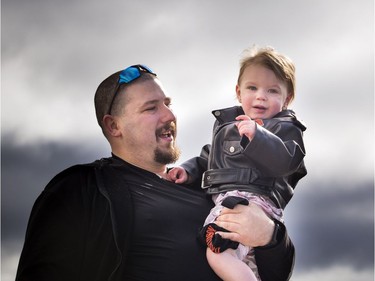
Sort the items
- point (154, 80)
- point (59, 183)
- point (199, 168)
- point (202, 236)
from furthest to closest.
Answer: point (154, 80), point (199, 168), point (59, 183), point (202, 236)

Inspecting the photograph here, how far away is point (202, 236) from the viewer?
4285 mm

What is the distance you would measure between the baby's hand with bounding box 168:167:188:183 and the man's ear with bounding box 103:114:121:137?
2.61 ft

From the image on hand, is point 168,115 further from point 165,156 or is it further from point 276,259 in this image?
point 276,259

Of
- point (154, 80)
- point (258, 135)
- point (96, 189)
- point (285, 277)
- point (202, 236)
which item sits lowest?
point (285, 277)

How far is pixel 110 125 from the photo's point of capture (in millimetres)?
5547

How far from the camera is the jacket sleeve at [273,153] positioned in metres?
4.11

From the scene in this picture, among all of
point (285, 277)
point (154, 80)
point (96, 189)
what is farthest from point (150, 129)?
point (285, 277)

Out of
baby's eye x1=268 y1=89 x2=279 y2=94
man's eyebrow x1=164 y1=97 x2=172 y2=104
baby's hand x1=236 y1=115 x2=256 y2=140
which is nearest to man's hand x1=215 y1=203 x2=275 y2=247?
baby's hand x1=236 y1=115 x2=256 y2=140

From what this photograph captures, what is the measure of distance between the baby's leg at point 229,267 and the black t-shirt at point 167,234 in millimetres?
239

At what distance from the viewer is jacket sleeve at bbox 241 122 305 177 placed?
4.11 metres

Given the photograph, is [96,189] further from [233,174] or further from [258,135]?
[258,135]

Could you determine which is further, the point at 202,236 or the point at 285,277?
the point at 285,277

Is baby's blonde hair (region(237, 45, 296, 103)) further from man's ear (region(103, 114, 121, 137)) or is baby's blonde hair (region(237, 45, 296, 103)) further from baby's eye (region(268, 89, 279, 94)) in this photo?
man's ear (region(103, 114, 121, 137))

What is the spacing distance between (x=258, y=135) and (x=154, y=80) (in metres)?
1.82
